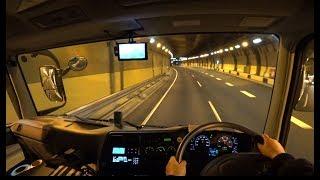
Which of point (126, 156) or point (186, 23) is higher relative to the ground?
point (186, 23)

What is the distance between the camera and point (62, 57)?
11969 mm

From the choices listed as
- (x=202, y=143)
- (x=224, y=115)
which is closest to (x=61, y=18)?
(x=202, y=143)

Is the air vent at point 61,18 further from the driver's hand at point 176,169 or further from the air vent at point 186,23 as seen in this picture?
the driver's hand at point 176,169

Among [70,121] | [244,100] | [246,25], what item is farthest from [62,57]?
[244,100]

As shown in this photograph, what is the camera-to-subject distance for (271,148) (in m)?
2.96

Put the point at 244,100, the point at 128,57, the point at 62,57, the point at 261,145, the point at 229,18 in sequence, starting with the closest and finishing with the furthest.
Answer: the point at 261,145 → the point at 229,18 → the point at 128,57 → the point at 62,57 → the point at 244,100

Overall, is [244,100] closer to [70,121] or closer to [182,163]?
[70,121]

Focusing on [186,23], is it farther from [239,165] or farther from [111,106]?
[111,106]

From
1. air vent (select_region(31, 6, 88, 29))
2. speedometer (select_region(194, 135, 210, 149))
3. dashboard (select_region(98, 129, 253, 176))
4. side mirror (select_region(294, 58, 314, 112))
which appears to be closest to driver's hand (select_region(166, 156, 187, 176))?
speedometer (select_region(194, 135, 210, 149))

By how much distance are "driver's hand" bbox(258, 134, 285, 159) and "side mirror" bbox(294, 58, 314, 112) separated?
1.62m

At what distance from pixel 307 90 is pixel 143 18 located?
90.8 inches

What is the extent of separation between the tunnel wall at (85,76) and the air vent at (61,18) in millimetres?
3022

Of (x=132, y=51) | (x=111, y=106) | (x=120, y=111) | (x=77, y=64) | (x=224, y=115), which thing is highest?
(x=132, y=51)
